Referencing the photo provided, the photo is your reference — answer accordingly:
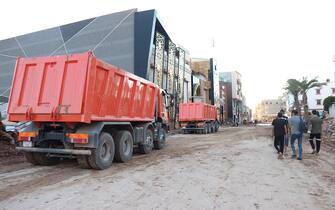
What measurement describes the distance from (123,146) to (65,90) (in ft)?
9.45

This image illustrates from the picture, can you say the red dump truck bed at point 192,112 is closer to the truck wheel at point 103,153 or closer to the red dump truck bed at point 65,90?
the red dump truck bed at point 65,90

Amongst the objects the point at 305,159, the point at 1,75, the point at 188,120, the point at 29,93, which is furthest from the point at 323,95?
the point at 29,93

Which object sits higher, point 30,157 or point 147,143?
point 147,143

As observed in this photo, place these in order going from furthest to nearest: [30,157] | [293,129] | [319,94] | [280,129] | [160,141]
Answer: [319,94]
[160,141]
[280,129]
[293,129]
[30,157]

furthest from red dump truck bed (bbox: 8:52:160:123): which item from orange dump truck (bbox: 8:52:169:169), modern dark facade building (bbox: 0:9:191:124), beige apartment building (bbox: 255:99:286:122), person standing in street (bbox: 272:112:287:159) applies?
beige apartment building (bbox: 255:99:286:122)

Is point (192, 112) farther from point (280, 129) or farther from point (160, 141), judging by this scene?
point (280, 129)

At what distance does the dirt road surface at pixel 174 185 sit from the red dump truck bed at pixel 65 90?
1.57 metres

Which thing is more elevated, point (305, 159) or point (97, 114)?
point (97, 114)

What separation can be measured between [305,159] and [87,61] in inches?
313

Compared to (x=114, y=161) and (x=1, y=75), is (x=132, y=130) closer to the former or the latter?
(x=114, y=161)

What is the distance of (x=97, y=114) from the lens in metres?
9.55

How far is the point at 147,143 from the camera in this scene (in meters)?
13.8

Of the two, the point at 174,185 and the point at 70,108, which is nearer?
the point at 174,185

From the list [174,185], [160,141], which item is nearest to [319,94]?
[160,141]
